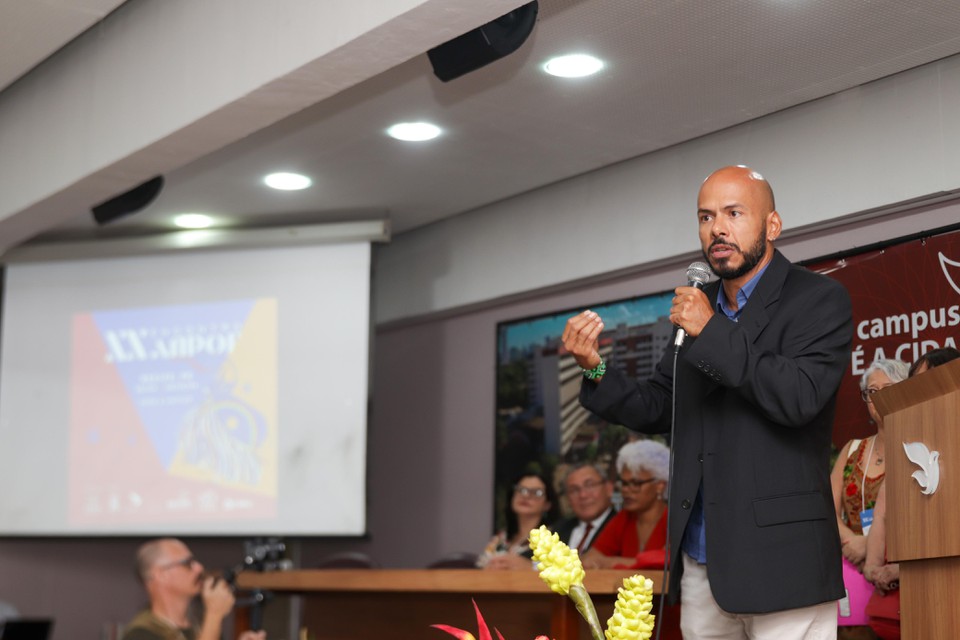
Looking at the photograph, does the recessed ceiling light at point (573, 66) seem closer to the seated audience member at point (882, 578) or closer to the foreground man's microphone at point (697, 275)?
the seated audience member at point (882, 578)

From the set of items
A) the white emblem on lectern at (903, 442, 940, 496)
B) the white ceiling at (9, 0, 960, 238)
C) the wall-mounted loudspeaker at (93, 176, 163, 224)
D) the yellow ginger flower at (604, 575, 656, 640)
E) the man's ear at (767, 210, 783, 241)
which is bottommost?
the yellow ginger flower at (604, 575, 656, 640)

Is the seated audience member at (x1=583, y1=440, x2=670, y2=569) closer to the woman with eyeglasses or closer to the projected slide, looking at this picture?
the woman with eyeglasses

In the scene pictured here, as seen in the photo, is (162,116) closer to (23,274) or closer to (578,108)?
(578,108)

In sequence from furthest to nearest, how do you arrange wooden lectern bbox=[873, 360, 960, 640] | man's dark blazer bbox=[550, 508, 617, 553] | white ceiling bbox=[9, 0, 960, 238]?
man's dark blazer bbox=[550, 508, 617, 553] → white ceiling bbox=[9, 0, 960, 238] → wooden lectern bbox=[873, 360, 960, 640]

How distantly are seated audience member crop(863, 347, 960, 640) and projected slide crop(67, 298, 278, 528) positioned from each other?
3.04m

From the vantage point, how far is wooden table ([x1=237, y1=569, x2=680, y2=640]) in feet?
10.2

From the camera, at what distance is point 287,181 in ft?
17.8

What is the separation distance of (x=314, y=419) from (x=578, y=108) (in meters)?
2.20

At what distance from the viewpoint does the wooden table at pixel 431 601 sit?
10.2 ft

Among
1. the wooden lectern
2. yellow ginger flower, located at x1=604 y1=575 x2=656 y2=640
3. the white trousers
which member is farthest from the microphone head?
yellow ginger flower, located at x1=604 y1=575 x2=656 y2=640

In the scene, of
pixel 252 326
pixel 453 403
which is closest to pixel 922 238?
pixel 453 403

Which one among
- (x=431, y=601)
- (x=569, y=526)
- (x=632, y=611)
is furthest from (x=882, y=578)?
(x=632, y=611)

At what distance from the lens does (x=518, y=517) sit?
544cm

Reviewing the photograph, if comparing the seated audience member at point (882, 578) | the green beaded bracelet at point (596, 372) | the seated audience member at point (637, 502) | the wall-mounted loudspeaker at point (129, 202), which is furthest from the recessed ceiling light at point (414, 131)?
the green beaded bracelet at point (596, 372)
